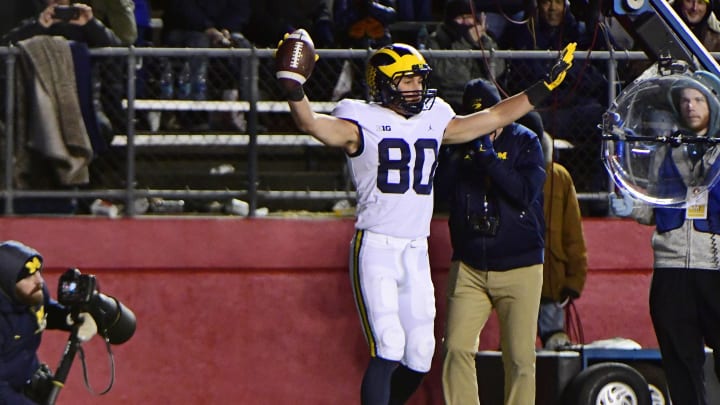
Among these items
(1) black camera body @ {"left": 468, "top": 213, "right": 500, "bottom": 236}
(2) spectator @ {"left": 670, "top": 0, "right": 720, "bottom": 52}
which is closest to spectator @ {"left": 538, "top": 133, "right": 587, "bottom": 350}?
(1) black camera body @ {"left": 468, "top": 213, "right": 500, "bottom": 236}

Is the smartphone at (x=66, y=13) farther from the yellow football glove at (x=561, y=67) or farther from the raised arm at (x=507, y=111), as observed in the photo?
the yellow football glove at (x=561, y=67)

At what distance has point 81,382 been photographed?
32.1 feet

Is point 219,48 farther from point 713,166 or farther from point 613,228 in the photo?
point 713,166

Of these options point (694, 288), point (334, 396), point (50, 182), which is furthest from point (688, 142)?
point (50, 182)

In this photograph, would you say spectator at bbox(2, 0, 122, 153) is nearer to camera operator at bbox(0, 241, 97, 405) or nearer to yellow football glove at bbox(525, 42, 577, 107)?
camera operator at bbox(0, 241, 97, 405)

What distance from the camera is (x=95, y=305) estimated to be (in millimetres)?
8312

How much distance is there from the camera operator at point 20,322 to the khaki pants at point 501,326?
198 cm

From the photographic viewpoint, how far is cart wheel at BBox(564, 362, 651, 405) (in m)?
9.13

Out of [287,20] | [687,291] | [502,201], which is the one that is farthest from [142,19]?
[687,291]

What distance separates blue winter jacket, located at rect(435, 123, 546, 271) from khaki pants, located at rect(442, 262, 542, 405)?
85 mm

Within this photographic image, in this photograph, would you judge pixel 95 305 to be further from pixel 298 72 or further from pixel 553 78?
pixel 553 78

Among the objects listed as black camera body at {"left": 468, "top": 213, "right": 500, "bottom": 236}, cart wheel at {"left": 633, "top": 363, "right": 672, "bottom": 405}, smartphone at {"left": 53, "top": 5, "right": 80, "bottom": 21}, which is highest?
smartphone at {"left": 53, "top": 5, "right": 80, "bottom": 21}

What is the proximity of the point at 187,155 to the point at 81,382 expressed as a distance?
150 cm

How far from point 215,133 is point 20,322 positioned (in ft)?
7.26
